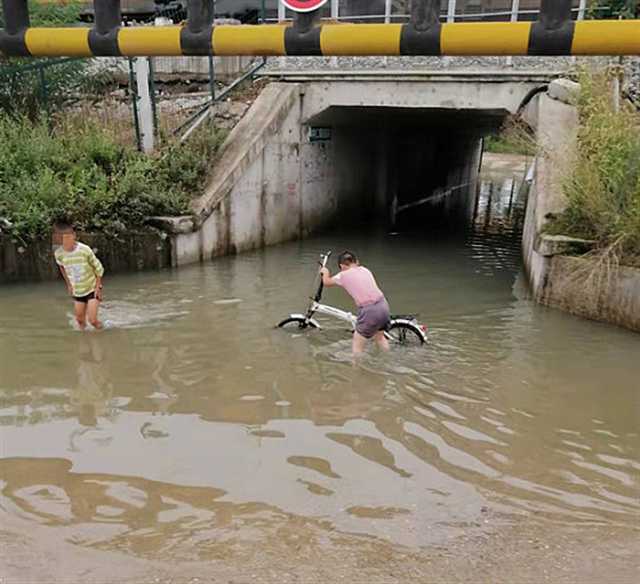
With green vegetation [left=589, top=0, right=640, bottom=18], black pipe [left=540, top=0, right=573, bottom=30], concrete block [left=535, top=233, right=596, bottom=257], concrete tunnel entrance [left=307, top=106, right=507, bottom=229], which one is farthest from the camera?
concrete tunnel entrance [left=307, top=106, right=507, bottom=229]

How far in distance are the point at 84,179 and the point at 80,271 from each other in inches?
154

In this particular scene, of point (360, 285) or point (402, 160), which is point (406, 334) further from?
point (402, 160)

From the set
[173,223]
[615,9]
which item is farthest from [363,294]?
[615,9]

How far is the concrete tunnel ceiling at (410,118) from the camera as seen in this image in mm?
15891

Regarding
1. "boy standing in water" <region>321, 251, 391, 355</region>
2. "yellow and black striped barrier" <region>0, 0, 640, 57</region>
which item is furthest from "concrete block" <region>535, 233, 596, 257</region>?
"yellow and black striped barrier" <region>0, 0, 640, 57</region>

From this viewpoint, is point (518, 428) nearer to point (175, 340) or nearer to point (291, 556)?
point (291, 556)

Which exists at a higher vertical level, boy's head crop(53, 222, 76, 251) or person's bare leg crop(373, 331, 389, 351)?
boy's head crop(53, 222, 76, 251)

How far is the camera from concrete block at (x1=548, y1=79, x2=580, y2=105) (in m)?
12.1

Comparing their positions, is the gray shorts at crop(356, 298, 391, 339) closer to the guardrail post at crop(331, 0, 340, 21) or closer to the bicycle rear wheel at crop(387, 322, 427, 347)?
the bicycle rear wheel at crop(387, 322, 427, 347)

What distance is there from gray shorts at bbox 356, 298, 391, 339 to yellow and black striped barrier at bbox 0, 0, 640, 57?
137 inches

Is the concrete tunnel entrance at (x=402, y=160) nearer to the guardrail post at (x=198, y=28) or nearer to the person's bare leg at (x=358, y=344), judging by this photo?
the person's bare leg at (x=358, y=344)

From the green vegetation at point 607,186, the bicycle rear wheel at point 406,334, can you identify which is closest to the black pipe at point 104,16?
the bicycle rear wheel at point 406,334

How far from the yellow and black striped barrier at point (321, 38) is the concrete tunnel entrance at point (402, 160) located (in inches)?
434

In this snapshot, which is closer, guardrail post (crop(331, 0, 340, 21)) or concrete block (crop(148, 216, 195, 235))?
concrete block (crop(148, 216, 195, 235))
